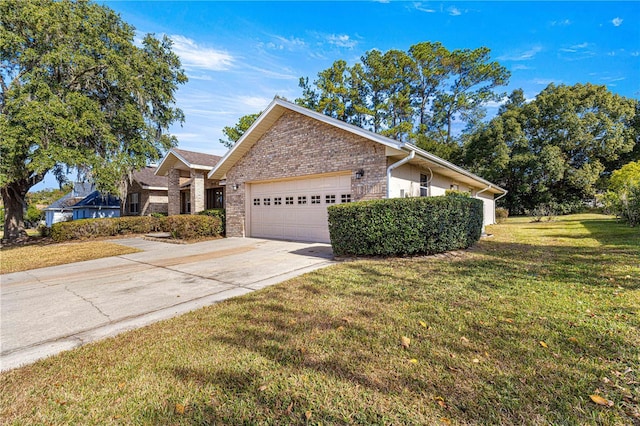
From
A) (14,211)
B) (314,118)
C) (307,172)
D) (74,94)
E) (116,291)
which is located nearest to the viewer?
(116,291)

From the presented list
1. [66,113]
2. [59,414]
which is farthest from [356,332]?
[66,113]

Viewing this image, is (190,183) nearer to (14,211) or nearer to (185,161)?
(185,161)

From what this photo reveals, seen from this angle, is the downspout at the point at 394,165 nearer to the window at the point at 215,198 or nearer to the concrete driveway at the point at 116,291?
the concrete driveway at the point at 116,291

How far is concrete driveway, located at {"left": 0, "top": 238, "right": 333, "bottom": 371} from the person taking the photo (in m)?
3.21

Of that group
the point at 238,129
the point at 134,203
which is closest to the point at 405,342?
the point at 134,203

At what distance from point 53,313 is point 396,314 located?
475cm

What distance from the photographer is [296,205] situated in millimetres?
11336

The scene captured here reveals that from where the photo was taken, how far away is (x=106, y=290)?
4.94 metres

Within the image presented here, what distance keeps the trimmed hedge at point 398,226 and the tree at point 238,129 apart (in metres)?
21.6

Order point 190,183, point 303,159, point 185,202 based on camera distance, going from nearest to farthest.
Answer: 1. point 303,159
2. point 190,183
3. point 185,202

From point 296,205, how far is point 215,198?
8275 millimetres

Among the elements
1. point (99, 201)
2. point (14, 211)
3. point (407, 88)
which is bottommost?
point (14, 211)

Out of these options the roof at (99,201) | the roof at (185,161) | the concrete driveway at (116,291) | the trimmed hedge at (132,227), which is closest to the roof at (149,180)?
the roof at (185,161)

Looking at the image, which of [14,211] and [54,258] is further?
[14,211]
